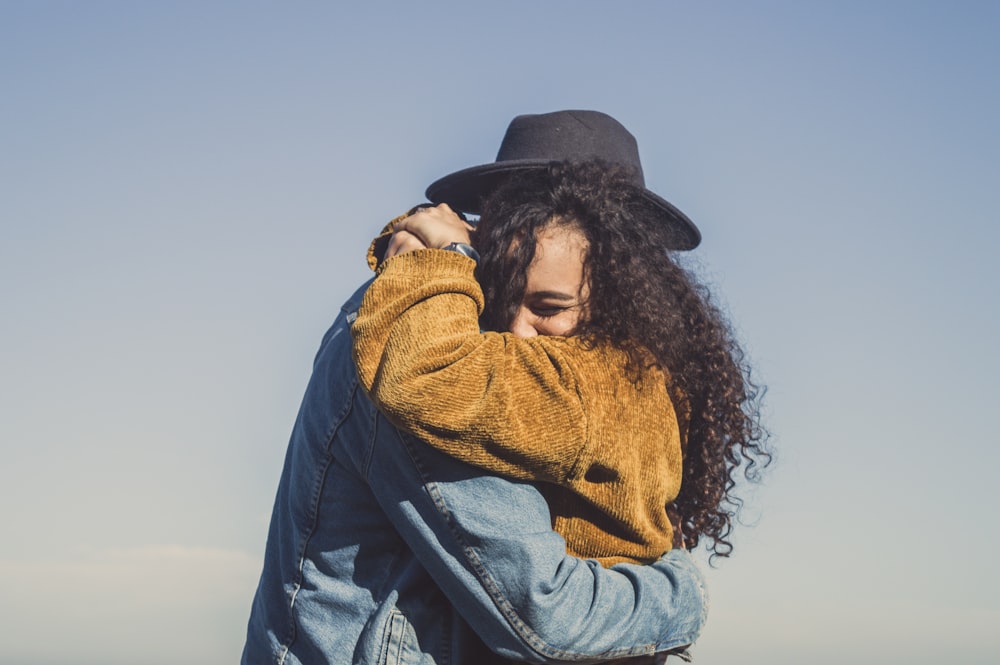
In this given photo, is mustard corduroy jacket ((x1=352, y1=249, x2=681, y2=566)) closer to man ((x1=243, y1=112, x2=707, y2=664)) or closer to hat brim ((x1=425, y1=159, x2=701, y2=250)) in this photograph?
man ((x1=243, y1=112, x2=707, y2=664))

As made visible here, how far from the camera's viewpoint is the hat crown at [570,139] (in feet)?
10.8

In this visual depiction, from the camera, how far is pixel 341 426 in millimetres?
2641

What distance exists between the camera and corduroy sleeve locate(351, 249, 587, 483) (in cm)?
237

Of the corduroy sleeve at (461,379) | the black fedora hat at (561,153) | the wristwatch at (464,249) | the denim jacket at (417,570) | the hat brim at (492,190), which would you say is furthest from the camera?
the black fedora hat at (561,153)

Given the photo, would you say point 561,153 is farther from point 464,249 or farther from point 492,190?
point 464,249

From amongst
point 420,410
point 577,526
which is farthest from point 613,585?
point 420,410

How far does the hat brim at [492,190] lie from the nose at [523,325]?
0.47 m

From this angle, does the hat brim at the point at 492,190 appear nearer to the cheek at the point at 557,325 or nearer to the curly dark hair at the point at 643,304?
the curly dark hair at the point at 643,304

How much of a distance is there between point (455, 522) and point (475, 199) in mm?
1166

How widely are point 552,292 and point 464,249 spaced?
0.24m

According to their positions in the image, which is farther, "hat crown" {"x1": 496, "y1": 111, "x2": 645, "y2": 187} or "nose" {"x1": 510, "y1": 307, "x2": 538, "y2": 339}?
"hat crown" {"x1": 496, "y1": 111, "x2": 645, "y2": 187}

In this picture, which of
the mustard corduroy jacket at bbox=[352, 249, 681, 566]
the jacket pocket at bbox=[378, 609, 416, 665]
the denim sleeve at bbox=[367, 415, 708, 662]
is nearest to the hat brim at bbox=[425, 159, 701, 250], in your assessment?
the mustard corduroy jacket at bbox=[352, 249, 681, 566]

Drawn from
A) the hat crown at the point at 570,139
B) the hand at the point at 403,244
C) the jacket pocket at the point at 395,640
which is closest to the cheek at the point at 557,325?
the hand at the point at 403,244

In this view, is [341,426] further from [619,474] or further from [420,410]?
[619,474]
